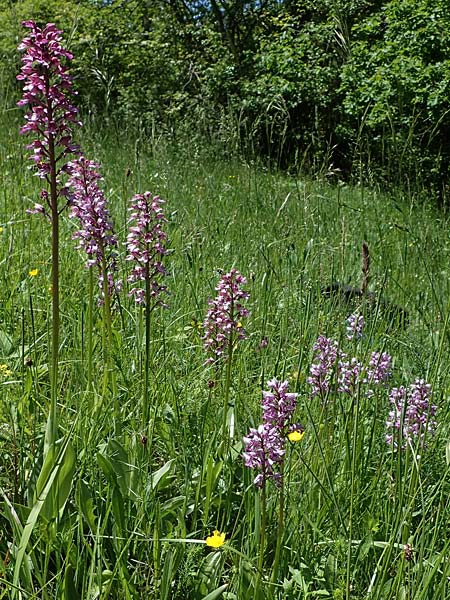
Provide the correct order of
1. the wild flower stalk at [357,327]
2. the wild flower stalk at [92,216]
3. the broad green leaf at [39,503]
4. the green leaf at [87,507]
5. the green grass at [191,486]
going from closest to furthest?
the broad green leaf at [39,503] → the green grass at [191,486] → the green leaf at [87,507] → the wild flower stalk at [92,216] → the wild flower stalk at [357,327]

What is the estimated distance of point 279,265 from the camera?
10.8ft

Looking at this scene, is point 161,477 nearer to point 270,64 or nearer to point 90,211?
point 90,211

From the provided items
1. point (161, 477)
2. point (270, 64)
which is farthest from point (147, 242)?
point (270, 64)

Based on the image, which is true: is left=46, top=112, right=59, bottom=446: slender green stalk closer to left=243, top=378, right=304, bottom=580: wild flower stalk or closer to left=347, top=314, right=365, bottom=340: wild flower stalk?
left=243, top=378, right=304, bottom=580: wild flower stalk

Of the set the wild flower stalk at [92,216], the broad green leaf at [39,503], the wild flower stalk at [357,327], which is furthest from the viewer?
the wild flower stalk at [357,327]

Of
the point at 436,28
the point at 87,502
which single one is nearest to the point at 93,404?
the point at 87,502

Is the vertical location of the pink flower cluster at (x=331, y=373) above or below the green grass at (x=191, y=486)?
above

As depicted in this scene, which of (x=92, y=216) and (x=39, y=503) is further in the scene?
(x=92, y=216)

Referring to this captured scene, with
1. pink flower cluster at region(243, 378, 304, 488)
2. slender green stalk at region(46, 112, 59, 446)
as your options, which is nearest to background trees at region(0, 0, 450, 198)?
slender green stalk at region(46, 112, 59, 446)

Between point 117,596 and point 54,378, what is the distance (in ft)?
1.51

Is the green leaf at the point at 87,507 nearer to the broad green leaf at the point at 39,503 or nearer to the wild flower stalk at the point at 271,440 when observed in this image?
the broad green leaf at the point at 39,503

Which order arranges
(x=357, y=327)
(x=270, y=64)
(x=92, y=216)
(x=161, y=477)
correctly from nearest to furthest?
(x=161, y=477) → (x=92, y=216) → (x=357, y=327) → (x=270, y=64)

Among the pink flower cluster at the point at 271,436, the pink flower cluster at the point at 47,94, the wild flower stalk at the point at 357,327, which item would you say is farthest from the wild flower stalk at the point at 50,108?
the wild flower stalk at the point at 357,327

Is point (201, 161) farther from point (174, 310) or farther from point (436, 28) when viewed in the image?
point (436, 28)
